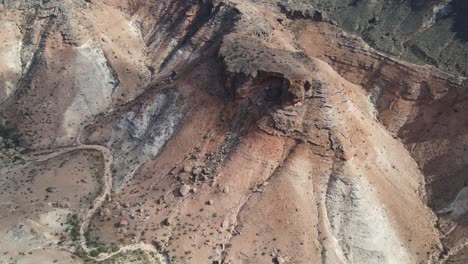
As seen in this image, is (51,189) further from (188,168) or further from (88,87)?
(88,87)

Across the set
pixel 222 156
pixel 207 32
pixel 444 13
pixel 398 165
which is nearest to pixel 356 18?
pixel 444 13

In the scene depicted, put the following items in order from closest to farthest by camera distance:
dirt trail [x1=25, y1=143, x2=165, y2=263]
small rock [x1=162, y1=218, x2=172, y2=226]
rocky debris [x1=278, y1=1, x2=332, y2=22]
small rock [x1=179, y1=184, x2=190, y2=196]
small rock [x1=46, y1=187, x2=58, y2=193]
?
dirt trail [x1=25, y1=143, x2=165, y2=263] < small rock [x1=162, y1=218, x2=172, y2=226] < small rock [x1=179, y1=184, x2=190, y2=196] < small rock [x1=46, y1=187, x2=58, y2=193] < rocky debris [x1=278, y1=1, x2=332, y2=22]

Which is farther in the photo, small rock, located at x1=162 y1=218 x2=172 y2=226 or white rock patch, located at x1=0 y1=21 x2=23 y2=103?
white rock patch, located at x1=0 y1=21 x2=23 y2=103

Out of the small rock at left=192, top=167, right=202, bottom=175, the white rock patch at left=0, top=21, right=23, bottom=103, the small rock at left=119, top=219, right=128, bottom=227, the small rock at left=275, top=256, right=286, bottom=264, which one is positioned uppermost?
the small rock at left=275, top=256, right=286, bottom=264

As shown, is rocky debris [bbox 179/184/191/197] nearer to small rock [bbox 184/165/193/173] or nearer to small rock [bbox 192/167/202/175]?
small rock [bbox 192/167/202/175]

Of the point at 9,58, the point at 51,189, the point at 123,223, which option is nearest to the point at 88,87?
the point at 9,58

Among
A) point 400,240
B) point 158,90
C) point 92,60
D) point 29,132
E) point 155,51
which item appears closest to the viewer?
point 400,240

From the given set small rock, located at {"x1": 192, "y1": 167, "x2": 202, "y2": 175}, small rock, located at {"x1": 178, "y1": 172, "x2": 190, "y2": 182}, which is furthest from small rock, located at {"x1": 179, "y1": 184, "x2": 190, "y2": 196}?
small rock, located at {"x1": 192, "y1": 167, "x2": 202, "y2": 175}

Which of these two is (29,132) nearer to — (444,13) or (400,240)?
(400,240)

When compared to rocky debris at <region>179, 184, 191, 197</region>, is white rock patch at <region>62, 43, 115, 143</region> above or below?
below
